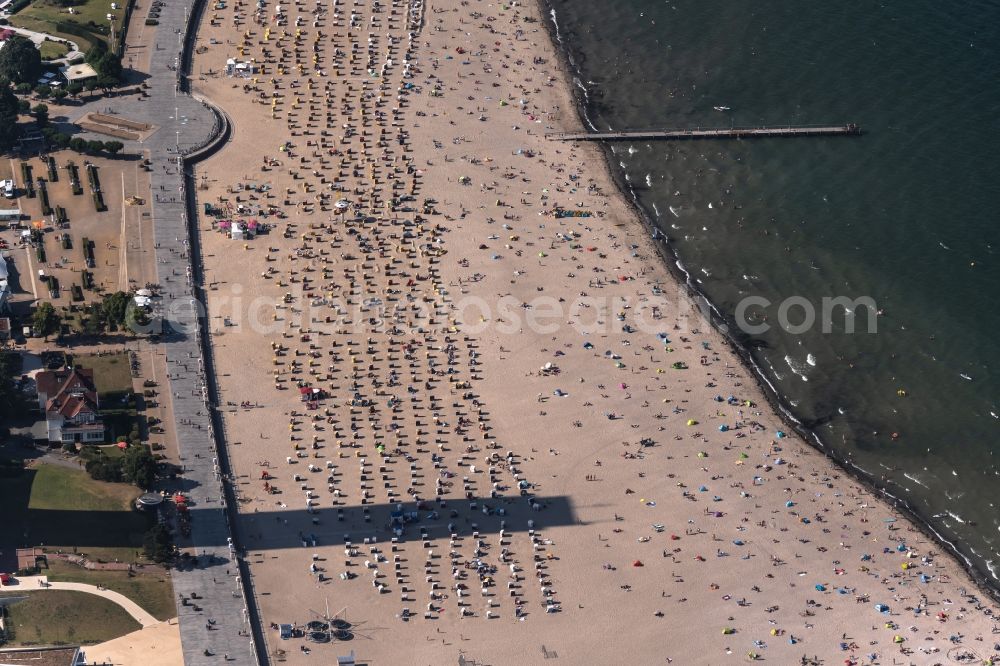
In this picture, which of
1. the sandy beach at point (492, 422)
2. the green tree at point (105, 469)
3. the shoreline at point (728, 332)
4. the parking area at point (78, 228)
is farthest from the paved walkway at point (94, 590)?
the shoreline at point (728, 332)

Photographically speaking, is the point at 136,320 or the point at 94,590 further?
the point at 136,320

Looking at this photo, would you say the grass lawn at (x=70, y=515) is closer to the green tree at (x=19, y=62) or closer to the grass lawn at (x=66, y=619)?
the grass lawn at (x=66, y=619)

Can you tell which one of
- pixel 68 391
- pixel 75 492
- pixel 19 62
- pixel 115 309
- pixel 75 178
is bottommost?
pixel 75 492

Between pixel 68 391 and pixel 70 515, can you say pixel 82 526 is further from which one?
pixel 68 391

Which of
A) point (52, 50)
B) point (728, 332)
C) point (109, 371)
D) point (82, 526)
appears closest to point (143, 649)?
point (82, 526)

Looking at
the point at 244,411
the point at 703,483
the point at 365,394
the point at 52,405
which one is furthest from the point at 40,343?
the point at 703,483

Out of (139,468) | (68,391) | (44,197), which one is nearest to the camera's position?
(139,468)

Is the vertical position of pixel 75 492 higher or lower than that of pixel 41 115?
lower

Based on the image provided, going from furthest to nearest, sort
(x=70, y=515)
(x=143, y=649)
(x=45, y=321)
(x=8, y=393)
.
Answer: (x=45, y=321) < (x=8, y=393) < (x=70, y=515) < (x=143, y=649)

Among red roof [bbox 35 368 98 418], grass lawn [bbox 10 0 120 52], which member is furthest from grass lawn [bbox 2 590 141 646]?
grass lawn [bbox 10 0 120 52]

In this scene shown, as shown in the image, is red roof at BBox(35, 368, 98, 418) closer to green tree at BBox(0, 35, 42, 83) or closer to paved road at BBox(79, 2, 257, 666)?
paved road at BBox(79, 2, 257, 666)
